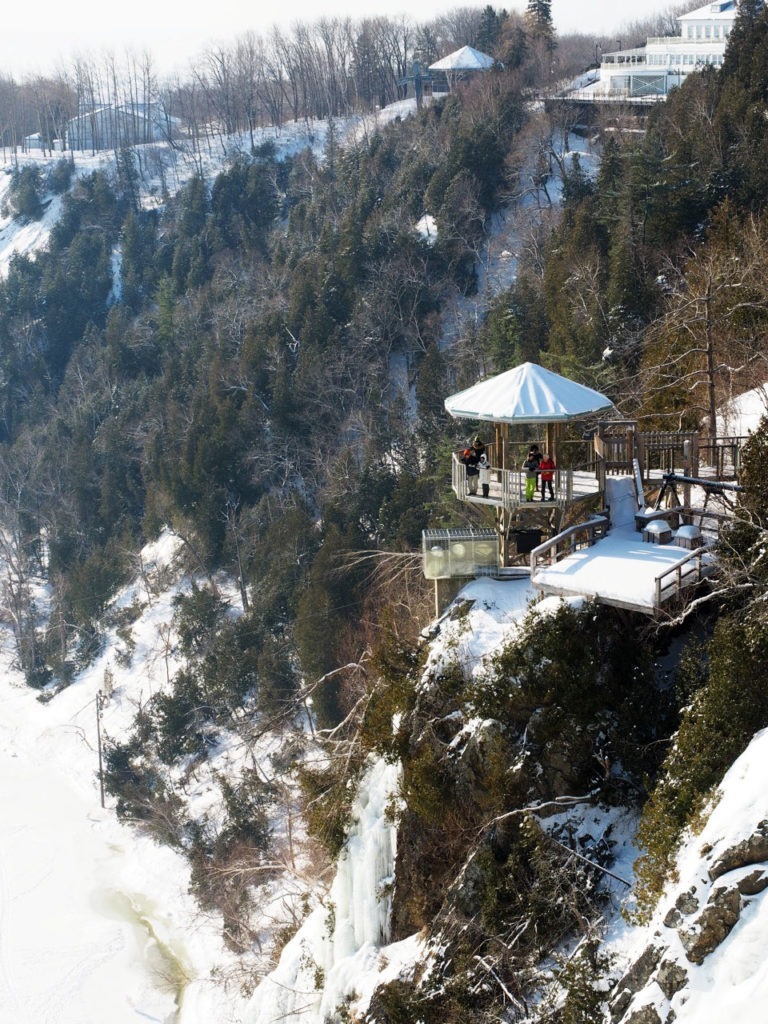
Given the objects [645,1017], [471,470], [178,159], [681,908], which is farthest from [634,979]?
[178,159]

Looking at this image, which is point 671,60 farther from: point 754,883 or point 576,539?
point 754,883

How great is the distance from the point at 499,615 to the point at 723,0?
196ft

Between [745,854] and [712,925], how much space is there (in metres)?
0.70

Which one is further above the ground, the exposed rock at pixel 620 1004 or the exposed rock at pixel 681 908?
the exposed rock at pixel 681 908

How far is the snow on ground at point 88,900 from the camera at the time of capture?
79.0 feet

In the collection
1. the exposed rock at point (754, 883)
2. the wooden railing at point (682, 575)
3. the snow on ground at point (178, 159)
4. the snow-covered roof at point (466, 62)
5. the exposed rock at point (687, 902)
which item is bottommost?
the exposed rock at point (687, 902)

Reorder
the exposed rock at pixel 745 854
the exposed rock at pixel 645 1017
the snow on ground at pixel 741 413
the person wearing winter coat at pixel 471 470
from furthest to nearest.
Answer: the snow on ground at pixel 741 413 → the person wearing winter coat at pixel 471 470 → the exposed rock at pixel 745 854 → the exposed rock at pixel 645 1017

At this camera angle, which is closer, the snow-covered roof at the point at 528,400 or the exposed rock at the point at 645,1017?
the exposed rock at the point at 645,1017

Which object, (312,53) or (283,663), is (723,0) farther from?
(283,663)

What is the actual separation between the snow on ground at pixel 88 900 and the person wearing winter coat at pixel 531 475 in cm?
1606

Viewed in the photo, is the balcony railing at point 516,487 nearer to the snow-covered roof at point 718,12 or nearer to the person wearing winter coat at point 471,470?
the person wearing winter coat at point 471,470

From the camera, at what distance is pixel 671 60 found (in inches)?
2301

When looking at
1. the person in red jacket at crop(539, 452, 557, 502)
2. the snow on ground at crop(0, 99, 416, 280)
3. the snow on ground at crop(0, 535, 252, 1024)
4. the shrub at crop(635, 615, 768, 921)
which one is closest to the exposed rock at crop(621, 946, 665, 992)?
the shrub at crop(635, 615, 768, 921)

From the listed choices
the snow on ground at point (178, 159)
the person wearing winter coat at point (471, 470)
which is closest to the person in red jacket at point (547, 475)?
the person wearing winter coat at point (471, 470)
